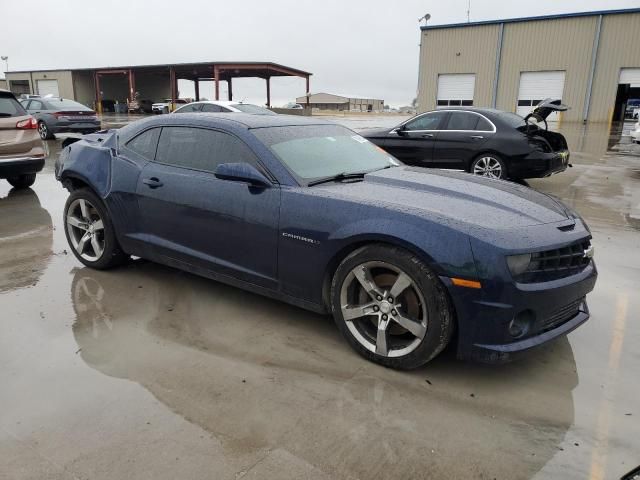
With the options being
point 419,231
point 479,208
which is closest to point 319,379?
Result: point 419,231

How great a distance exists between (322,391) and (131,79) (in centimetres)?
4940

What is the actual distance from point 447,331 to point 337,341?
89 centimetres

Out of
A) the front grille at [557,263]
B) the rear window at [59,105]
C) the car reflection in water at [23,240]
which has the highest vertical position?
the rear window at [59,105]

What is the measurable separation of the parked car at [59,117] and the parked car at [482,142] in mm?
12634

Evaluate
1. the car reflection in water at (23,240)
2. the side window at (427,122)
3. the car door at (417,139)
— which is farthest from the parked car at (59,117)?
the side window at (427,122)

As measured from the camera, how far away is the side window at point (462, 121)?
9.39 metres

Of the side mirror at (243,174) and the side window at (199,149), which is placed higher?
the side window at (199,149)

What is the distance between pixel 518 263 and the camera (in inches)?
110

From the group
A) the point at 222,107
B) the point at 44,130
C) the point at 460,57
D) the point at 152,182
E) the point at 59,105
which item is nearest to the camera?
the point at 152,182

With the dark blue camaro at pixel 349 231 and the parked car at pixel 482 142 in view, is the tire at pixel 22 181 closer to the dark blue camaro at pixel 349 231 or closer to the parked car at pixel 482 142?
the dark blue camaro at pixel 349 231

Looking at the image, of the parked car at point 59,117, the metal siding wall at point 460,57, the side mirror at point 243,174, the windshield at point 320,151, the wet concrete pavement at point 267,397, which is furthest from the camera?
the metal siding wall at point 460,57

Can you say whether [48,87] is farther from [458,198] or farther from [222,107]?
[458,198]

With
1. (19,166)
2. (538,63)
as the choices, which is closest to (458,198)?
(19,166)

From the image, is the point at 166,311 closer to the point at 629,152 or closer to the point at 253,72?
the point at 629,152
